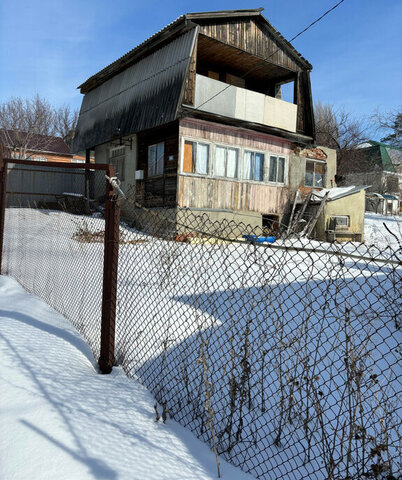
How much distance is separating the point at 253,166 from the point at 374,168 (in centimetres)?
2627

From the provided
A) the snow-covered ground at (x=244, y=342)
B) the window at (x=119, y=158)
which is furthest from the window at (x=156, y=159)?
the snow-covered ground at (x=244, y=342)

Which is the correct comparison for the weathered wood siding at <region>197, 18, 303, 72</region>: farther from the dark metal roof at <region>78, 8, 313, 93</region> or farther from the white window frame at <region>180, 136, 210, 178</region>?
the white window frame at <region>180, 136, 210, 178</region>

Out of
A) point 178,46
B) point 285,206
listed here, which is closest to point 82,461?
point 178,46

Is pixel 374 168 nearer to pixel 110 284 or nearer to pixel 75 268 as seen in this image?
pixel 75 268

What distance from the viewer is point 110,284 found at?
3277 mm

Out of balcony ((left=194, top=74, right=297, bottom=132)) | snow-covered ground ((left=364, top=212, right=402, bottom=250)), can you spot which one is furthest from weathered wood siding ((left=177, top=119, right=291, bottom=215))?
snow-covered ground ((left=364, top=212, right=402, bottom=250))

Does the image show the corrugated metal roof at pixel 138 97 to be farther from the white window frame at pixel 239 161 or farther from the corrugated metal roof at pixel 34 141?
the corrugated metal roof at pixel 34 141

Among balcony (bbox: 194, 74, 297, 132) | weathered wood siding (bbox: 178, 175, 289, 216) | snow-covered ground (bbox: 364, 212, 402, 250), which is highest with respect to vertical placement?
balcony (bbox: 194, 74, 297, 132)

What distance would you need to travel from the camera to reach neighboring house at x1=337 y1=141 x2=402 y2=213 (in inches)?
1367

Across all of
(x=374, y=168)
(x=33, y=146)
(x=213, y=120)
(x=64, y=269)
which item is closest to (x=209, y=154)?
(x=213, y=120)

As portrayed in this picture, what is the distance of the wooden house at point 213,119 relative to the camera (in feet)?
41.1

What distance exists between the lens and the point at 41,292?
5668mm

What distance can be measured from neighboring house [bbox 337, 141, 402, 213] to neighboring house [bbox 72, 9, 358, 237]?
64.1ft

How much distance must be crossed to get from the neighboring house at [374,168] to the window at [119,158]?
24.2 meters
